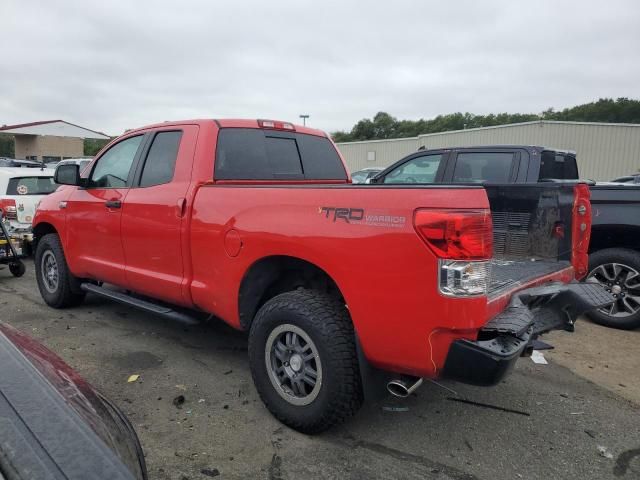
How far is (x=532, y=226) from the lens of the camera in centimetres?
399

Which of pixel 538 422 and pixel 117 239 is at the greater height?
pixel 117 239

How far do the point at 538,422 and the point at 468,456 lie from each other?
0.73 metres

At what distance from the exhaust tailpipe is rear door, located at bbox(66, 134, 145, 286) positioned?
2.78 metres

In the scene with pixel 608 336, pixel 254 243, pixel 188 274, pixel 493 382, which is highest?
pixel 254 243

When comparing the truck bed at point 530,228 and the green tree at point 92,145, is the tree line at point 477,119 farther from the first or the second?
the truck bed at point 530,228

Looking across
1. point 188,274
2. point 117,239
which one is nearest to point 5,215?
point 117,239

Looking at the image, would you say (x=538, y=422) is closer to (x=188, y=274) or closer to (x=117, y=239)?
(x=188, y=274)

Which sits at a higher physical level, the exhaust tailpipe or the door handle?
the door handle

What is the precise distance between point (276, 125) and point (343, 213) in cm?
191

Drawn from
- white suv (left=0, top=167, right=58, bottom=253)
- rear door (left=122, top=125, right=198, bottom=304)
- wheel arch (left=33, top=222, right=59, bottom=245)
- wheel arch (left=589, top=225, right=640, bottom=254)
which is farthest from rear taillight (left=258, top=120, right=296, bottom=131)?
white suv (left=0, top=167, right=58, bottom=253)

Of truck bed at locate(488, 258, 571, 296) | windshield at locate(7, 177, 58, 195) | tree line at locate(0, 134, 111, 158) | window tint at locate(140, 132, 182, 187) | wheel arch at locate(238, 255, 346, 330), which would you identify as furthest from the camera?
tree line at locate(0, 134, 111, 158)

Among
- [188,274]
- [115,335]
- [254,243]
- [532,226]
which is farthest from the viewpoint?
[115,335]

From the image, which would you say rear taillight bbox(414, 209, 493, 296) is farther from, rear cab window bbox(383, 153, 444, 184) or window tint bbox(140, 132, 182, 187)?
rear cab window bbox(383, 153, 444, 184)

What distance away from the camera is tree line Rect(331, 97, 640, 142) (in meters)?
50.9
